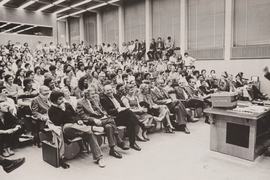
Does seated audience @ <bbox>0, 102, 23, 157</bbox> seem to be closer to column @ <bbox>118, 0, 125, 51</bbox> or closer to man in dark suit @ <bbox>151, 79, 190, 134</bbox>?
man in dark suit @ <bbox>151, 79, 190, 134</bbox>

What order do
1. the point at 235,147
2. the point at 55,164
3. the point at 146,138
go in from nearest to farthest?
the point at 55,164 < the point at 235,147 < the point at 146,138

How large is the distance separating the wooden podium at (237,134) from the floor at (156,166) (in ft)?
0.37

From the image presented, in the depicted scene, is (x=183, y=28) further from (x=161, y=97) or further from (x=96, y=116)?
(x=96, y=116)

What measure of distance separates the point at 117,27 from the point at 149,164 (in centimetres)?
1284

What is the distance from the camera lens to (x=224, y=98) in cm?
353

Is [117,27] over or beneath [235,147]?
over

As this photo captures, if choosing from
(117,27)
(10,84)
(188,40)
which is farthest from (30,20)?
(10,84)

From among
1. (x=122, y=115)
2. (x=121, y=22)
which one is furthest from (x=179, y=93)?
(x=121, y=22)

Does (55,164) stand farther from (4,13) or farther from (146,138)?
(4,13)

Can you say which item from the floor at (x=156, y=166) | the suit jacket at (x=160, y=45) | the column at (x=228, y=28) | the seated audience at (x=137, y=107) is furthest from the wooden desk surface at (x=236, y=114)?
the suit jacket at (x=160, y=45)

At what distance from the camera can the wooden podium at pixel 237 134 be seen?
3.23 meters

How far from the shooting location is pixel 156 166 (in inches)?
124

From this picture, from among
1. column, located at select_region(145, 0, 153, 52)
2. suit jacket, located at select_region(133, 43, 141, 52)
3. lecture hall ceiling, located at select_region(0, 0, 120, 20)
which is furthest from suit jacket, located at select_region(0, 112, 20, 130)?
lecture hall ceiling, located at select_region(0, 0, 120, 20)

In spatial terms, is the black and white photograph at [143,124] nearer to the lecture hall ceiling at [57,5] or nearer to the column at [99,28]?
the lecture hall ceiling at [57,5]
